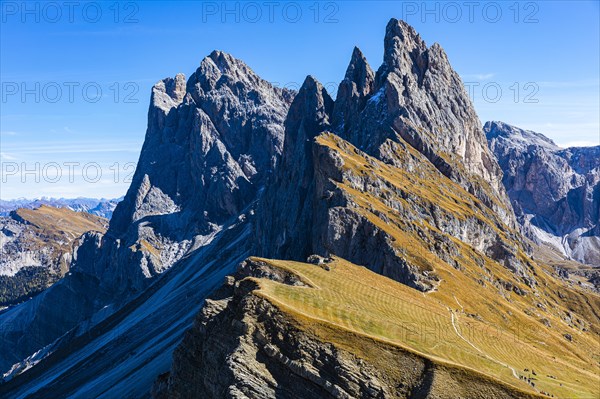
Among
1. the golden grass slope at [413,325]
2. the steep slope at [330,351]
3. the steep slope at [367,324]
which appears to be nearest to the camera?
the steep slope at [330,351]

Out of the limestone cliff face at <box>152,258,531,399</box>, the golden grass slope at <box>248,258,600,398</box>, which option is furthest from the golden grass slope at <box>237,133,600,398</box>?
the limestone cliff face at <box>152,258,531,399</box>

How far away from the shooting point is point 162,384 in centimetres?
7481

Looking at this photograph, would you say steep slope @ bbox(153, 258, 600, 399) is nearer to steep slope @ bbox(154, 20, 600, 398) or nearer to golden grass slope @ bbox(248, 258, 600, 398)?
steep slope @ bbox(154, 20, 600, 398)

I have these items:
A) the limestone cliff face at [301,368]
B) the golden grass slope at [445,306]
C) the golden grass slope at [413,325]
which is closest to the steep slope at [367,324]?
the limestone cliff face at [301,368]

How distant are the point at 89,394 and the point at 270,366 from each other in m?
125

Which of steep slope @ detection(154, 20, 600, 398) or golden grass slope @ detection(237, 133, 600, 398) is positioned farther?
golden grass slope @ detection(237, 133, 600, 398)

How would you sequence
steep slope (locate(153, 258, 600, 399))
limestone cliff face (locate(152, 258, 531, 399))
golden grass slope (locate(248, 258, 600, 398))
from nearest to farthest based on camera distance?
1. limestone cliff face (locate(152, 258, 531, 399))
2. steep slope (locate(153, 258, 600, 399))
3. golden grass slope (locate(248, 258, 600, 398))

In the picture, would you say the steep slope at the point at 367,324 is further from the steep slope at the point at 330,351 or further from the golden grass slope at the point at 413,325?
the golden grass slope at the point at 413,325

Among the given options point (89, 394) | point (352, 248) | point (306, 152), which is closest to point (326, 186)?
point (352, 248)

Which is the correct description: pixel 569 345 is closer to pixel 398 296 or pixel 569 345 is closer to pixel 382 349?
pixel 398 296

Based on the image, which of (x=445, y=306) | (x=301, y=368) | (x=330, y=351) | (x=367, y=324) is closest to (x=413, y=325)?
(x=367, y=324)

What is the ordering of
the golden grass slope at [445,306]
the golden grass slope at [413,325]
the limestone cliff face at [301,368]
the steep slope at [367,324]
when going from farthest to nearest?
the golden grass slope at [445,306]
the golden grass slope at [413,325]
the steep slope at [367,324]
the limestone cliff face at [301,368]

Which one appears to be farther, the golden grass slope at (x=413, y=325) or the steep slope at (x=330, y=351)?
the golden grass slope at (x=413, y=325)

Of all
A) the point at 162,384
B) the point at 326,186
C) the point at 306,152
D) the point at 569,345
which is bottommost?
the point at 569,345
